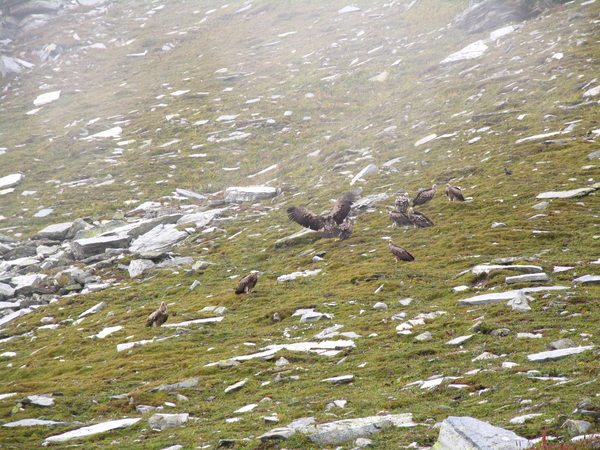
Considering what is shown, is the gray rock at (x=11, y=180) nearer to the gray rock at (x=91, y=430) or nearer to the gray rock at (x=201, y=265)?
the gray rock at (x=201, y=265)

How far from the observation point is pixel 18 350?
56.4 ft

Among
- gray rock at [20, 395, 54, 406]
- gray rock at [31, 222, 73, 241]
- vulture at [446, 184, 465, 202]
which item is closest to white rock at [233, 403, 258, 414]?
gray rock at [20, 395, 54, 406]

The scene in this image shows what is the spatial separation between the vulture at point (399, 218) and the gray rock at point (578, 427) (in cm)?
1529

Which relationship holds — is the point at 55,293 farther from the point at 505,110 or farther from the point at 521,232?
the point at 505,110

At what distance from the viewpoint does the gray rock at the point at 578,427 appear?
5039mm

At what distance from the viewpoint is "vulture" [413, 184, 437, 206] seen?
21141 mm

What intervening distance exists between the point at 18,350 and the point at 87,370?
5.34m

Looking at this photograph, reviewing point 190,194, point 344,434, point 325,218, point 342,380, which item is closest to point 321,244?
point 325,218

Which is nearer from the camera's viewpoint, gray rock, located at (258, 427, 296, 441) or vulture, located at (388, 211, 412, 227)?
gray rock, located at (258, 427, 296, 441)

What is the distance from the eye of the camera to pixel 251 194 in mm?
31453

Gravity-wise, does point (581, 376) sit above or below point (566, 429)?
below

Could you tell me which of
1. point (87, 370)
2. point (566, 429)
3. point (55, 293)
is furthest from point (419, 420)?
point (55, 293)

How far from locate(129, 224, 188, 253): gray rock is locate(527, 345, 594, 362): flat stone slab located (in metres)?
21.2

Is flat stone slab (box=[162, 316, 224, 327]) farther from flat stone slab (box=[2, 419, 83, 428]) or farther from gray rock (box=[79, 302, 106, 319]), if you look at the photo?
flat stone slab (box=[2, 419, 83, 428])
